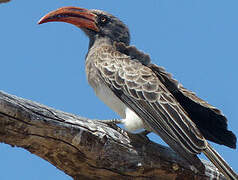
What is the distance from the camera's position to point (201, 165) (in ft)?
22.7

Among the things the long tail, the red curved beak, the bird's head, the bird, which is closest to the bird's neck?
the bird's head

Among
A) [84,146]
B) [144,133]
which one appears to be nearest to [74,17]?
[144,133]

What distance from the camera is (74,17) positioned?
29.8ft

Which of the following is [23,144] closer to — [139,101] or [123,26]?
[139,101]

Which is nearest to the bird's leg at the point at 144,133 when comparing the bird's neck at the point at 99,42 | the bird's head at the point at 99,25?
the bird's neck at the point at 99,42

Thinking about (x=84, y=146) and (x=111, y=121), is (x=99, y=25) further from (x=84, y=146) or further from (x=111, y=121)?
(x=84, y=146)

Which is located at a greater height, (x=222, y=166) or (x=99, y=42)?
(x=99, y=42)

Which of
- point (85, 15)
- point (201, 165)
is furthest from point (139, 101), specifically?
point (85, 15)

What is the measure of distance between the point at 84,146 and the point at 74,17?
11.5 ft

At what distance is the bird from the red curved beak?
0.02 meters

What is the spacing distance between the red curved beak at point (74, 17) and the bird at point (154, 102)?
0.02m

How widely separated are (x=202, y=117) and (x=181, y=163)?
100 cm

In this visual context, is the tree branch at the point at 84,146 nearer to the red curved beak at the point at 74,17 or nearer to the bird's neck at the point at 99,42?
the bird's neck at the point at 99,42

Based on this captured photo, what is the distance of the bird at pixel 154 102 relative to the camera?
6.83 m
